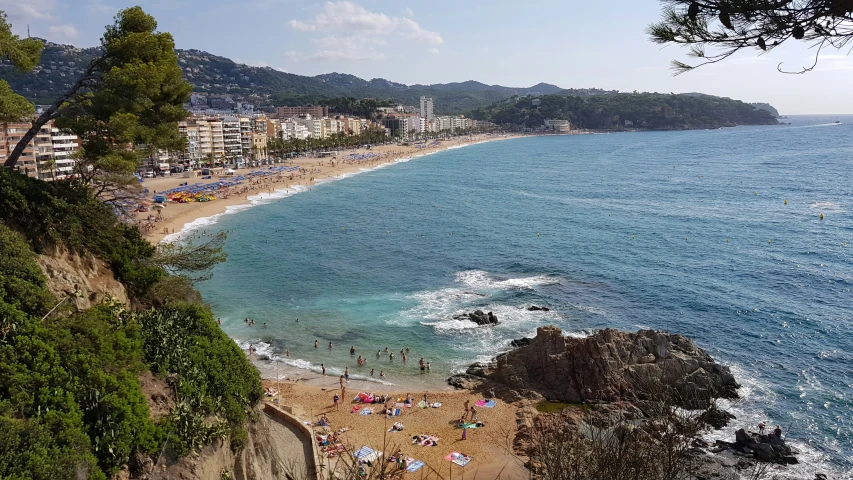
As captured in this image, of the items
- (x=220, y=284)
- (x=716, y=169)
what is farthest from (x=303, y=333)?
(x=716, y=169)

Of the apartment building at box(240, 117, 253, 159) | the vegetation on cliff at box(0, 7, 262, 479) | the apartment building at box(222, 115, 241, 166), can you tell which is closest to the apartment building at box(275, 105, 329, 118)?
the apartment building at box(240, 117, 253, 159)

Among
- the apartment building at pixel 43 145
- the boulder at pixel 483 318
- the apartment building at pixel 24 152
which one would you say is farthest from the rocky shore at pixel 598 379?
the apartment building at pixel 43 145

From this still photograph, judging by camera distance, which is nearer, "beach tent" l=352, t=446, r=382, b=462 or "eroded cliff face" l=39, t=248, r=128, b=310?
"eroded cliff face" l=39, t=248, r=128, b=310

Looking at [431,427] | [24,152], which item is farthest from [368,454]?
[24,152]

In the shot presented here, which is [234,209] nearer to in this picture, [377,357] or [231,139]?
[377,357]

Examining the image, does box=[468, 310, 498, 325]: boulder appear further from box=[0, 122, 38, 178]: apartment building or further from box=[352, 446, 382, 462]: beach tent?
box=[0, 122, 38, 178]: apartment building

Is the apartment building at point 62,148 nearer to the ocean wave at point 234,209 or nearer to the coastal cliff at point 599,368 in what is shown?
the ocean wave at point 234,209
